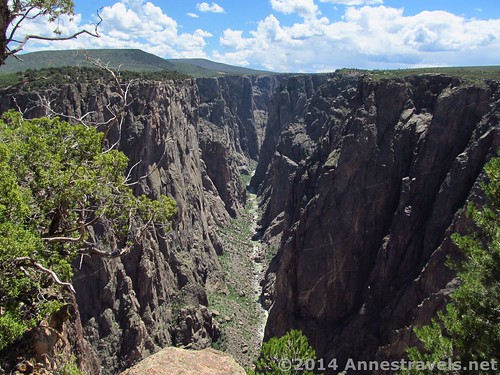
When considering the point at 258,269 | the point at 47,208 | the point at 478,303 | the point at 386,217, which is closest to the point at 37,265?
the point at 47,208

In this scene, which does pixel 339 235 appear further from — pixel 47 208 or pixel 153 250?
pixel 47 208

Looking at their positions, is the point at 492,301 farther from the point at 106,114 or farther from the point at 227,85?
the point at 227,85

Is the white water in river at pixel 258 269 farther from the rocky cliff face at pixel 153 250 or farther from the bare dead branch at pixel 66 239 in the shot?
the bare dead branch at pixel 66 239

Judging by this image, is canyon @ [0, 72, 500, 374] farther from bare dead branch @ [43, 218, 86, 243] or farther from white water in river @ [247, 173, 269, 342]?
bare dead branch @ [43, 218, 86, 243]

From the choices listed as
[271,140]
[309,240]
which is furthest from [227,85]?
[309,240]

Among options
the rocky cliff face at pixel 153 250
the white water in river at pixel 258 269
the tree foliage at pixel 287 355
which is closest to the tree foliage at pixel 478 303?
the tree foliage at pixel 287 355
